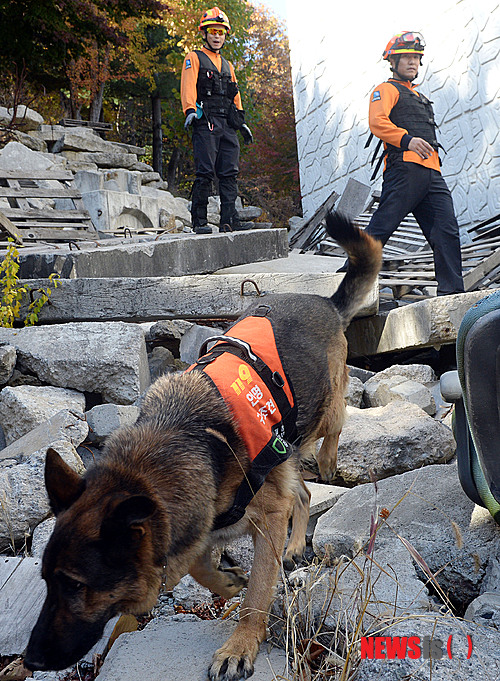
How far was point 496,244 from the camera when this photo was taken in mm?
8180

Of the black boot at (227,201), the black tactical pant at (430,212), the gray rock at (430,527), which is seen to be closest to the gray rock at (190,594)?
the gray rock at (430,527)

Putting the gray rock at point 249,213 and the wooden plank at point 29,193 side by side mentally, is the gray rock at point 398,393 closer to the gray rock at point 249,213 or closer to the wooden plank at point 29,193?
the wooden plank at point 29,193

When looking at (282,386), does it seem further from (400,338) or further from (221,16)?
(221,16)

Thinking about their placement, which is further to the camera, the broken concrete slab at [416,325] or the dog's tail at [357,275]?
the broken concrete slab at [416,325]

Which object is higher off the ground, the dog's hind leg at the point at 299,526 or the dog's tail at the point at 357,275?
the dog's tail at the point at 357,275

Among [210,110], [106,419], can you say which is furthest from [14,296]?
[210,110]

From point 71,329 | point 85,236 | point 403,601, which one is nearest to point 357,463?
point 403,601

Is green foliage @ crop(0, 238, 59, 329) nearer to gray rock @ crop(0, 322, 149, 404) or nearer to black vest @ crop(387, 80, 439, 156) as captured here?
gray rock @ crop(0, 322, 149, 404)

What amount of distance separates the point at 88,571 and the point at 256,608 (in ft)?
2.06

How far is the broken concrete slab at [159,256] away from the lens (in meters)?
5.77

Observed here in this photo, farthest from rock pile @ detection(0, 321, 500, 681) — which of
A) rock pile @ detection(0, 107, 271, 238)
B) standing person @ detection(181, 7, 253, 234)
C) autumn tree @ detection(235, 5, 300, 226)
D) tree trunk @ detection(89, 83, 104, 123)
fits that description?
tree trunk @ detection(89, 83, 104, 123)

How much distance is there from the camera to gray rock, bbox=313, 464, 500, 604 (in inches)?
87.9
